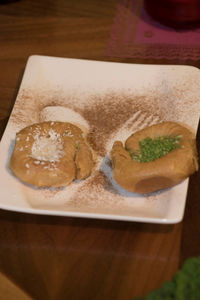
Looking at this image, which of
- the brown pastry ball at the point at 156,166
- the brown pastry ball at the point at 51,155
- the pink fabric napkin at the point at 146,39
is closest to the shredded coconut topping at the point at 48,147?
the brown pastry ball at the point at 51,155

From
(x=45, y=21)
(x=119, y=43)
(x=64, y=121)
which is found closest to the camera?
(x=64, y=121)

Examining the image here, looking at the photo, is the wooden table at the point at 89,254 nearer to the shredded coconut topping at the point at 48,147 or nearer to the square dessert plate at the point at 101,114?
the square dessert plate at the point at 101,114

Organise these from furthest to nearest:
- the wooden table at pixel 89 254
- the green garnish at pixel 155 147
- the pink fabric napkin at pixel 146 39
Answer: the pink fabric napkin at pixel 146 39
the green garnish at pixel 155 147
the wooden table at pixel 89 254

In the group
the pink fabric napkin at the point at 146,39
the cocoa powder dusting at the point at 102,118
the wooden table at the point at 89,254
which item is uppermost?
the pink fabric napkin at the point at 146,39

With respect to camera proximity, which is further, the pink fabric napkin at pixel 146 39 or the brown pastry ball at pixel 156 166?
the pink fabric napkin at pixel 146 39

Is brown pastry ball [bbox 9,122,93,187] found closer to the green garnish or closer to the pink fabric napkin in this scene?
the green garnish

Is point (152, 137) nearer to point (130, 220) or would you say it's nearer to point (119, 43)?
point (130, 220)

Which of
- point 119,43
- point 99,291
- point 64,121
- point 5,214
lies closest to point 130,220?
point 99,291
